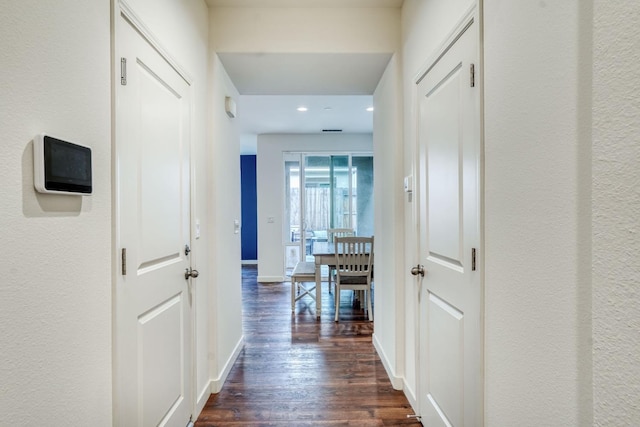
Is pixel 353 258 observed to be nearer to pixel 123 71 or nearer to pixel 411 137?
pixel 411 137

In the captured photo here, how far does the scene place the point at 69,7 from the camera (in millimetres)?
982

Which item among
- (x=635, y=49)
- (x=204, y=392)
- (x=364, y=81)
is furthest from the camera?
(x=364, y=81)

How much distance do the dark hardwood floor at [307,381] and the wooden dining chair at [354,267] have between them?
38 centimetres

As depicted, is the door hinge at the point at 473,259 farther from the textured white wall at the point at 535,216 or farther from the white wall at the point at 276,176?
the white wall at the point at 276,176

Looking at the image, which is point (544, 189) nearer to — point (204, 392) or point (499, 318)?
point (499, 318)

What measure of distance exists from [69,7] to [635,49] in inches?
55.4

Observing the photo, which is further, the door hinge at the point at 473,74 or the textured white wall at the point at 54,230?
the door hinge at the point at 473,74

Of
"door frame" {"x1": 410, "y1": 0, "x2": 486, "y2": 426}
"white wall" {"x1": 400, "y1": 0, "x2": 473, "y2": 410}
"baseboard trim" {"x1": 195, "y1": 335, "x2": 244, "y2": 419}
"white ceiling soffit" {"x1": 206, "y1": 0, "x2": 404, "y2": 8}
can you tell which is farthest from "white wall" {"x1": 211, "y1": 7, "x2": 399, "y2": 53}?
"baseboard trim" {"x1": 195, "y1": 335, "x2": 244, "y2": 419}

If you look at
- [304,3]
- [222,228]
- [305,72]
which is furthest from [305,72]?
[222,228]

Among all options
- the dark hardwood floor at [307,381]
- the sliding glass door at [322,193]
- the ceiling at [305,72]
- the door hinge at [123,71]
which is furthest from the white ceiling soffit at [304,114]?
the door hinge at [123,71]

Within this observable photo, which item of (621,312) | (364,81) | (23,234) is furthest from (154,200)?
(364,81)

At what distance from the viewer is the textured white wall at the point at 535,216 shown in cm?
83

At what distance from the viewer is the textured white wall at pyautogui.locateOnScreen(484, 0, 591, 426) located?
2.74 feet

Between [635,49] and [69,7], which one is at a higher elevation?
[69,7]
